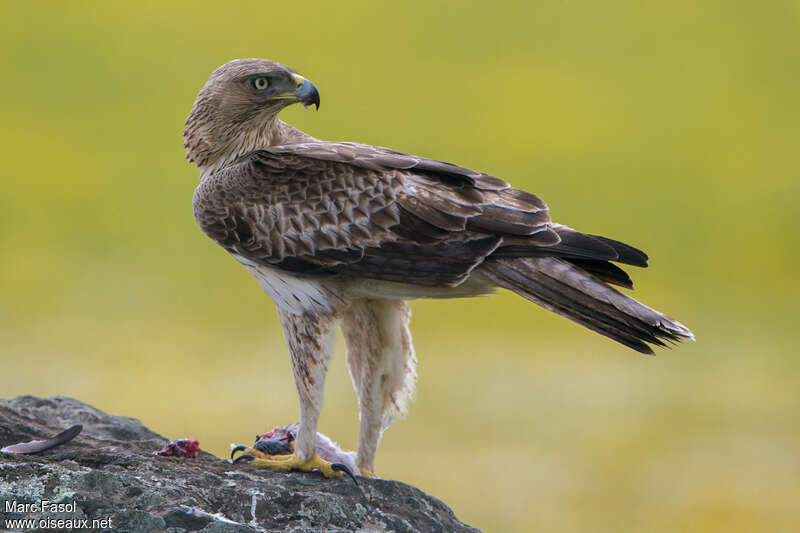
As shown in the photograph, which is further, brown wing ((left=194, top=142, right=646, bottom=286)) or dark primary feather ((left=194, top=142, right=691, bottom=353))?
brown wing ((left=194, top=142, right=646, bottom=286))

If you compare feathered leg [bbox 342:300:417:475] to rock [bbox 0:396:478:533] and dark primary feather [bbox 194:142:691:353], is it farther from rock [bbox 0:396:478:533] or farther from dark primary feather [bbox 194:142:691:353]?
rock [bbox 0:396:478:533]

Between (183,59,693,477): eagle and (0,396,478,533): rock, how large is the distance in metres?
0.40

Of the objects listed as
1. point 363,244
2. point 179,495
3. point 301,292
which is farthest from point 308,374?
point 179,495

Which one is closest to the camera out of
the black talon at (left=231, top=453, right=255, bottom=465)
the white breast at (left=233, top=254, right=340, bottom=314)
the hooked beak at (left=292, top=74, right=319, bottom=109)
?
the white breast at (left=233, top=254, right=340, bottom=314)

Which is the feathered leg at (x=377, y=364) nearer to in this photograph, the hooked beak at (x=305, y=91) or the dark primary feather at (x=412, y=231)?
the dark primary feather at (x=412, y=231)

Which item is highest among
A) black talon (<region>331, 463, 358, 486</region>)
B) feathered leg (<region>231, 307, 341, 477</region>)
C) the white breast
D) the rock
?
the white breast

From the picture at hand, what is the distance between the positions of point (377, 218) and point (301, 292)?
1.98ft

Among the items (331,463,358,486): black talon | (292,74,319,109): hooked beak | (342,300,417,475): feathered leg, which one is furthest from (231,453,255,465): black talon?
(292,74,319,109): hooked beak

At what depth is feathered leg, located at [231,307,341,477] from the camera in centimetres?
582

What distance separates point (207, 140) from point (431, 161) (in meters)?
1.40

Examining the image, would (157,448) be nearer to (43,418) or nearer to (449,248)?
(43,418)

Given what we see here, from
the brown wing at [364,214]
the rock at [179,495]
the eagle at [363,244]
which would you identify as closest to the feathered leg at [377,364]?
the eagle at [363,244]

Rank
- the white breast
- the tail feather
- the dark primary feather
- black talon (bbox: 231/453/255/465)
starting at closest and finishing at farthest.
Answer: the tail feather
the dark primary feather
the white breast
black talon (bbox: 231/453/255/465)

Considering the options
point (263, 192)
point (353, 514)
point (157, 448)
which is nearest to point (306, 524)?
point (353, 514)
